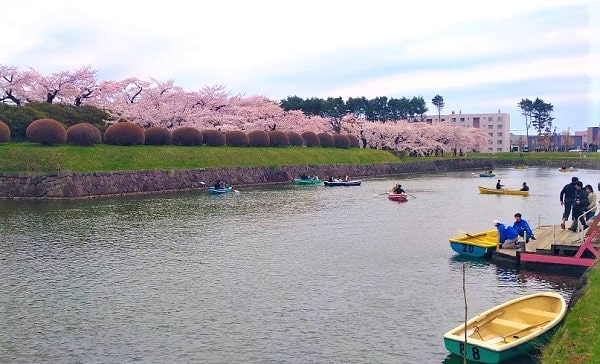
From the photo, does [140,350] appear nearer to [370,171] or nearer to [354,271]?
[354,271]

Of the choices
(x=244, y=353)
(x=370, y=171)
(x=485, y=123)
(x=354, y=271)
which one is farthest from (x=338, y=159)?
(x=485, y=123)

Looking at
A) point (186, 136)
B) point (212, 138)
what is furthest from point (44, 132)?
point (212, 138)

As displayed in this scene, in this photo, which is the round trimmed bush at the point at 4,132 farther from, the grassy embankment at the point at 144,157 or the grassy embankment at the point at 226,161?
the grassy embankment at the point at 144,157

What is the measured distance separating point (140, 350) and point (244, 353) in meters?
2.57

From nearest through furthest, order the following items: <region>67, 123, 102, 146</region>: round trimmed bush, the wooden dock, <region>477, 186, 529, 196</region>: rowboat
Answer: the wooden dock < <region>477, 186, 529, 196</region>: rowboat < <region>67, 123, 102, 146</region>: round trimmed bush

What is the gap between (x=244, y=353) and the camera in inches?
516

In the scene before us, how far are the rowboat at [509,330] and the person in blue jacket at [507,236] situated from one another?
365 inches

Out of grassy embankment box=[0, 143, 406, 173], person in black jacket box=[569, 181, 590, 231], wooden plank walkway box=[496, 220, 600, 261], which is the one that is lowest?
wooden plank walkway box=[496, 220, 600, 261]

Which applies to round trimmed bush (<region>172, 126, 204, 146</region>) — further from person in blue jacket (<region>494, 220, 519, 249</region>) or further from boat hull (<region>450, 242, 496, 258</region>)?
person in blue jacket (<region>494, 220, 519, 249</region>)

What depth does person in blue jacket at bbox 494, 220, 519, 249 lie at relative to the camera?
74.3ft

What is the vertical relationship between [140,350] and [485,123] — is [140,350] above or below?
below

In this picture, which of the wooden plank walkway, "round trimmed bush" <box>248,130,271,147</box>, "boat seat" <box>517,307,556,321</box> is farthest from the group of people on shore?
"round trimmed bush" <box>248,130,271,147</box>

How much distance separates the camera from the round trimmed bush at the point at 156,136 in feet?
197

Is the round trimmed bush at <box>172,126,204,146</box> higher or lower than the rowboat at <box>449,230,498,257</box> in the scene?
higher
